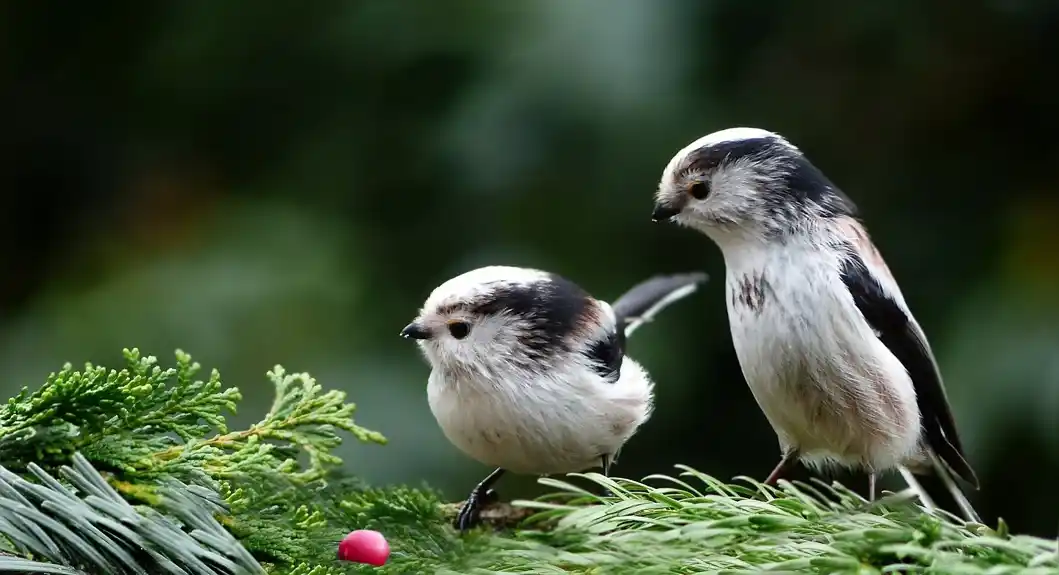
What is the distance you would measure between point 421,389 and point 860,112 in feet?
5.14

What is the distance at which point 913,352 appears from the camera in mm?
1865

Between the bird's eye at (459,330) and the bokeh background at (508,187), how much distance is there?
975mm

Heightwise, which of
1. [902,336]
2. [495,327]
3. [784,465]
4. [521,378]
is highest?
[495,327]

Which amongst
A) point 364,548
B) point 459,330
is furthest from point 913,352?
point 364,548

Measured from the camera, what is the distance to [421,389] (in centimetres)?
301

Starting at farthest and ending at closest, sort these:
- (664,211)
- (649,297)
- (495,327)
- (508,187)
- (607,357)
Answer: (508,187), (649,297), (607,357), (495,327), (664,211)

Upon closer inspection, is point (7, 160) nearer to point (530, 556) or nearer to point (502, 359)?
point (502, 359)

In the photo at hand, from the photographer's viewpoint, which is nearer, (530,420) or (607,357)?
(530,420)

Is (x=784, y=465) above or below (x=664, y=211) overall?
below

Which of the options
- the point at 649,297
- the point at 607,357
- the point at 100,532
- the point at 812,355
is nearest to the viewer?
the point at 100,532

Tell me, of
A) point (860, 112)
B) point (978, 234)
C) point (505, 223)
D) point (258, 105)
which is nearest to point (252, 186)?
point (258, 105)

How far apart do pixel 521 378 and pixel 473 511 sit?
0.76 ft

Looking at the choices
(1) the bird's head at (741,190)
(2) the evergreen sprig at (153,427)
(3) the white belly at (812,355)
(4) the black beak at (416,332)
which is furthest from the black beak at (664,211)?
(2) the evergreen sprig at (153,427)

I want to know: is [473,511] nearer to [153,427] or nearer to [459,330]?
[459,330]
